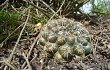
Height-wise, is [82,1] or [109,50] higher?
[82,1]

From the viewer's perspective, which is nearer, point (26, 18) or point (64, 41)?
point (64, 41)

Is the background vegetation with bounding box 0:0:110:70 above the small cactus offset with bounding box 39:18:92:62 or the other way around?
above

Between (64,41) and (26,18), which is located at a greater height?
(26,18)

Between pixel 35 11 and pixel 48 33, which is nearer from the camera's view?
pixel 48 33

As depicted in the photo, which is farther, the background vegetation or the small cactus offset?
the background vegetation

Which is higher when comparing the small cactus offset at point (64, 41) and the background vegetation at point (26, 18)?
the background vegetation at point (26, 18)

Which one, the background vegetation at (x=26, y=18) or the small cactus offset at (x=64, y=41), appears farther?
the background vegetation at (x=26, y=18)

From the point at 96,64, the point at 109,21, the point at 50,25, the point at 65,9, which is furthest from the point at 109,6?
the point at 50,25

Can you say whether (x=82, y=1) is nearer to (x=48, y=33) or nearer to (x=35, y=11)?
(x=35, y=11)
